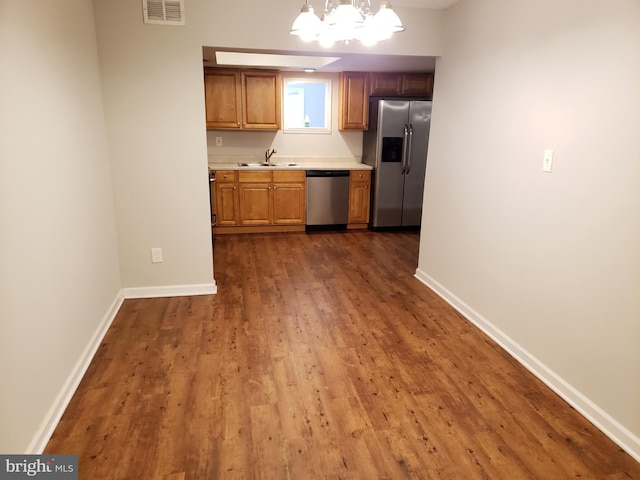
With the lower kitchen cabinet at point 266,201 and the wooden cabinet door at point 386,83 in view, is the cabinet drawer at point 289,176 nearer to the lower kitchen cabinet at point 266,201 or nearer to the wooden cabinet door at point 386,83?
the lower kitchen cabinet at point 266,201

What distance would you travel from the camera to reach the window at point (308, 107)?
20.1 ft

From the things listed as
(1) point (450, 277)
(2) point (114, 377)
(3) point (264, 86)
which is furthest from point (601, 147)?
(3) point (264, 86)

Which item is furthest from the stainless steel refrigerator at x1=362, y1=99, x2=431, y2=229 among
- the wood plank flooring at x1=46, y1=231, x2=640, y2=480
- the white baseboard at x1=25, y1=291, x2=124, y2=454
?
the white baseboard at x1=25, y1=291, x2=124, y2=454

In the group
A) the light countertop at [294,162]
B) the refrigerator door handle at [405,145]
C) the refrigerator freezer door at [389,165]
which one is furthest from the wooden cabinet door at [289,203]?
the refrigerator door handle at [405,145]

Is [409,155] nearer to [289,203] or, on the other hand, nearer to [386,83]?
[386,83]

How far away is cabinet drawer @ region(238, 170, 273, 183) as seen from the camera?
18.4 feet

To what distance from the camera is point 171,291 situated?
12.1 feet

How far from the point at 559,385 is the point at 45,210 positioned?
2.75 m

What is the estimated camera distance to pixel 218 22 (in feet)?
10.6

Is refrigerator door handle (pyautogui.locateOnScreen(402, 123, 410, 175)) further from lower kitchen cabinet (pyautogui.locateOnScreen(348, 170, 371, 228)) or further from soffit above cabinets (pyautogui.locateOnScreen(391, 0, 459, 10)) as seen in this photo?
soffit above cabinets (pyautogui.locateOnScreen(391, 0, 459, 10))

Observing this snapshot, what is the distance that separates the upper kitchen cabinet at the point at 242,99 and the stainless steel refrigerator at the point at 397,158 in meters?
1.35

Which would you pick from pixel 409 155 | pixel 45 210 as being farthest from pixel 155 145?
pixel 409 155

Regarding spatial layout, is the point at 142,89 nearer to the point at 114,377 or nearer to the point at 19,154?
the point at 19,154

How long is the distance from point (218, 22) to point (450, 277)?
2650 millimetres
